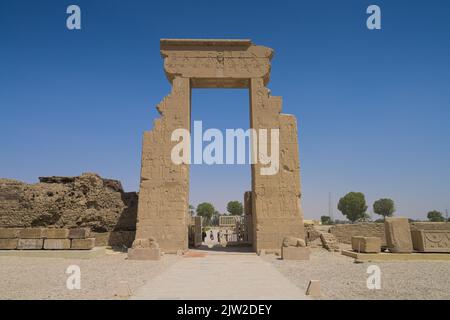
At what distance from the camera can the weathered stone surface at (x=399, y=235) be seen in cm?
1023

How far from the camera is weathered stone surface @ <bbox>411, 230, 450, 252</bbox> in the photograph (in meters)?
10.4

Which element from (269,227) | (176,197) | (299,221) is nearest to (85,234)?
(176,197)

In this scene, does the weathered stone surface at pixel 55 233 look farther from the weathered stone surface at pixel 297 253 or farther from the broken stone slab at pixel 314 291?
the broken stone slab at pixel 314 291

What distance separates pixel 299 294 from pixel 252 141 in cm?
812

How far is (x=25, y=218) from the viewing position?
1230 cm

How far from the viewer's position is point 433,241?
34.3 ft

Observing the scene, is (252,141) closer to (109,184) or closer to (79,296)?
(109,184)

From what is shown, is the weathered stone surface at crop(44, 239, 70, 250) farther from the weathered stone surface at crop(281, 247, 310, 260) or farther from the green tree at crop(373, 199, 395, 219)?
the green tree at crop(373, 199, 395, 219)

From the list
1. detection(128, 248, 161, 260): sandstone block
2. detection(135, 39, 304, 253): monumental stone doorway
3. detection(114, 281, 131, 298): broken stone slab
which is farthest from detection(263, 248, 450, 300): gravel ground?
detection(128, 248, 161, 260): sandstone block

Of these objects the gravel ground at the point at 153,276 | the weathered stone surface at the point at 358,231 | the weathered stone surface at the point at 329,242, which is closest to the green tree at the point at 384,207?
the weathered stone surface at the point at 358,231

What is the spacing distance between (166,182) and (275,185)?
13.4 ft

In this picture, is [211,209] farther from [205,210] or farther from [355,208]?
[355,208]
